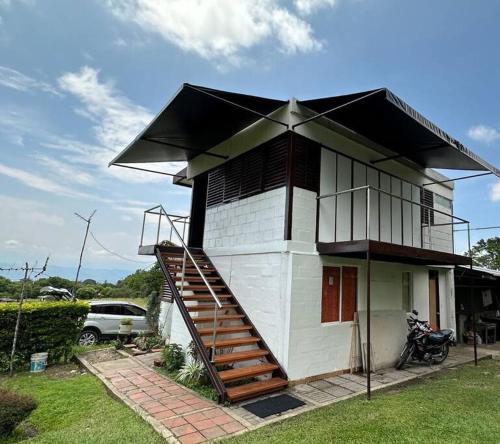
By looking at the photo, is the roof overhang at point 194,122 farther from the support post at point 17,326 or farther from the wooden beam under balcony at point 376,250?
the support post at point 17,326

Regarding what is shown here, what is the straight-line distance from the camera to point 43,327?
7148 millimetres

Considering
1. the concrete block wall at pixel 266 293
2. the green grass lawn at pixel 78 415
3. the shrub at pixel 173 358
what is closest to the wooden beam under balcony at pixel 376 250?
the concrete block wall at pixel 266 293

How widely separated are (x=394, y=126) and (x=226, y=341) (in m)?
5.22

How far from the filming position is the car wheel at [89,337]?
383 inches

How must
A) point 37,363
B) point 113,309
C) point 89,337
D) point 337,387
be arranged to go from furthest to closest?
point 113,309
point 89,337
point 37,363
point 337,387

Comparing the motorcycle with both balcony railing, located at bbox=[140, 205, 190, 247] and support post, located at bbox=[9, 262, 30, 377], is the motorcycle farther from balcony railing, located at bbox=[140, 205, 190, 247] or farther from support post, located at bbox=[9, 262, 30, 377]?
support post, located at bbox=[9, 262, 30, 377]

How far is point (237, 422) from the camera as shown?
4039 millimetres

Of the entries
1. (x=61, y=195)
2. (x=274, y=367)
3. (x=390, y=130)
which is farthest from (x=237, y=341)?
(x=61, y=195)

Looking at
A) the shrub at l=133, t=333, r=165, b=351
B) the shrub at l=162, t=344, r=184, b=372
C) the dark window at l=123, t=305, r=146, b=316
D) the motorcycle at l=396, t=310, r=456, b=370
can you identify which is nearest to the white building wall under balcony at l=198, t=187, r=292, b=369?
the shrub at l=162, t=344, r=184, b=372

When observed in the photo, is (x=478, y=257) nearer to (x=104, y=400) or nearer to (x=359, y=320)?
(x=359, y=320)

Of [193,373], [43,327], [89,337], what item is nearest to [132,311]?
[89,337]

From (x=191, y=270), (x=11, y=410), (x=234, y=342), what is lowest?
(x=11, y=410)

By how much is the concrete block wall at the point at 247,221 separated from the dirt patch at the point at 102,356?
348 centimetres

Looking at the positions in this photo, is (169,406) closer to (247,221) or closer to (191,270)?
(191,270)
